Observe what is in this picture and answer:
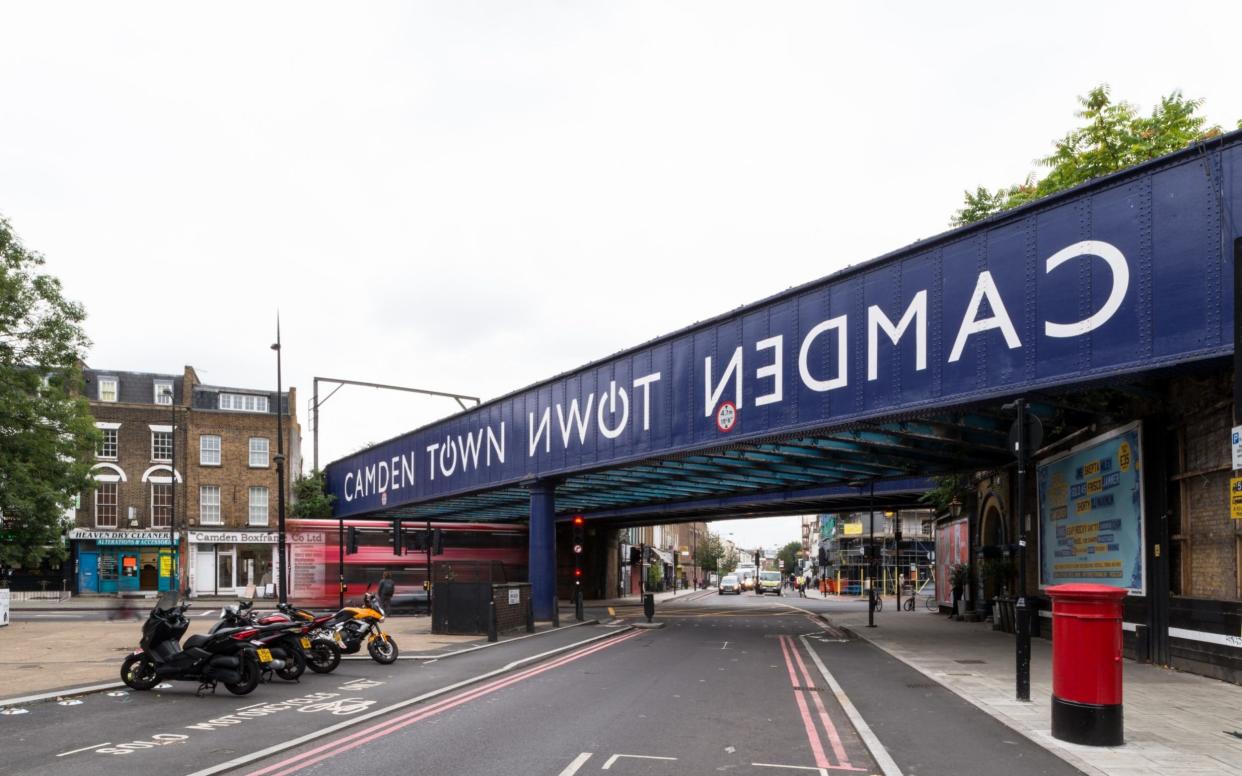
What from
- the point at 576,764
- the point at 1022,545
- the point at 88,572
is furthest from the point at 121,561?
the point at 1022,545

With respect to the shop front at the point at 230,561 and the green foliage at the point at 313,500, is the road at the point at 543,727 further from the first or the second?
the shop front at the point at 230,561

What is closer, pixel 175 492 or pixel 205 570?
pixel 175 492

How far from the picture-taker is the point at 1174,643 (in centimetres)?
1648

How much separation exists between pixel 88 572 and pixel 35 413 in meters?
27.6

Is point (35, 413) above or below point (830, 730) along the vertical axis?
above

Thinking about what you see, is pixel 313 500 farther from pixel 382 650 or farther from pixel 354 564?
pixel 382 650

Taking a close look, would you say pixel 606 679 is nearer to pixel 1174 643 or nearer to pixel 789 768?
pixel 789 768

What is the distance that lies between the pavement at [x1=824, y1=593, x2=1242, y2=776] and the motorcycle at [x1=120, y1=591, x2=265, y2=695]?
390 inches

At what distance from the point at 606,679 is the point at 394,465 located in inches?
1303

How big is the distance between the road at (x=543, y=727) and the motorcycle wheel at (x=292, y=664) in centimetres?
30

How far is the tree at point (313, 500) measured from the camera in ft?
181

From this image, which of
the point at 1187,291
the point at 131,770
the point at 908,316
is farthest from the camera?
the point at 908,316

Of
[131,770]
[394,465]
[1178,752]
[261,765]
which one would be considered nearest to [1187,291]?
[1178,752]

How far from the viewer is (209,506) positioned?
2248 inches
